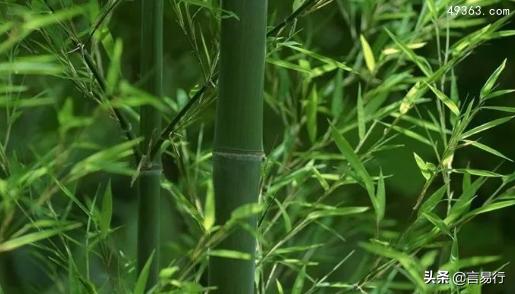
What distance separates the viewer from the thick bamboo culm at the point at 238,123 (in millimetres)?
616

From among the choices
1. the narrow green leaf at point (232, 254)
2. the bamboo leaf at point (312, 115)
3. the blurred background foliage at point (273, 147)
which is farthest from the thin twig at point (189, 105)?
the bamboo leaf at point (312, 115)

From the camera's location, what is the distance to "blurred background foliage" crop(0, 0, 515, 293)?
0.58 m

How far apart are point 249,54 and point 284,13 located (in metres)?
0.77

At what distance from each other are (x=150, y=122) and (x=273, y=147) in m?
0.12

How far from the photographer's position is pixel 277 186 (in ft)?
2.73

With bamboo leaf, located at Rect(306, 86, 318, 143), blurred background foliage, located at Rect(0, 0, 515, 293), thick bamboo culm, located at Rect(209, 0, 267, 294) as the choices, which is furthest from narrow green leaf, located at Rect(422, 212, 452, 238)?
bamboo leaf, located at Rect(306, 86, 318, 143)

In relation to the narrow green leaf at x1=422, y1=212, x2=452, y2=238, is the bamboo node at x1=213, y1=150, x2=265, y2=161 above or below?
above

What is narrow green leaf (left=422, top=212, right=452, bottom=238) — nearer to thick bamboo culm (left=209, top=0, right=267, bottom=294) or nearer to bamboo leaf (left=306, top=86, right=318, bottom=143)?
thick bamboo culm (left=209, top=0, right=267, bottom=294)

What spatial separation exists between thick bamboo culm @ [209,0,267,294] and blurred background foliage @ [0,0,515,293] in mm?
22

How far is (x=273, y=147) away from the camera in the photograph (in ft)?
2.49

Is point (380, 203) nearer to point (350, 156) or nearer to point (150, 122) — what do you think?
point (350, 156)

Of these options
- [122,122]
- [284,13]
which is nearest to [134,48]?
[284,13]

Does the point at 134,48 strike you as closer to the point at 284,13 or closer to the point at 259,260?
the point at 284,13

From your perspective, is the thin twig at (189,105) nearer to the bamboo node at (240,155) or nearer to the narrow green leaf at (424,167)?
the bamboo node at (240,155)
